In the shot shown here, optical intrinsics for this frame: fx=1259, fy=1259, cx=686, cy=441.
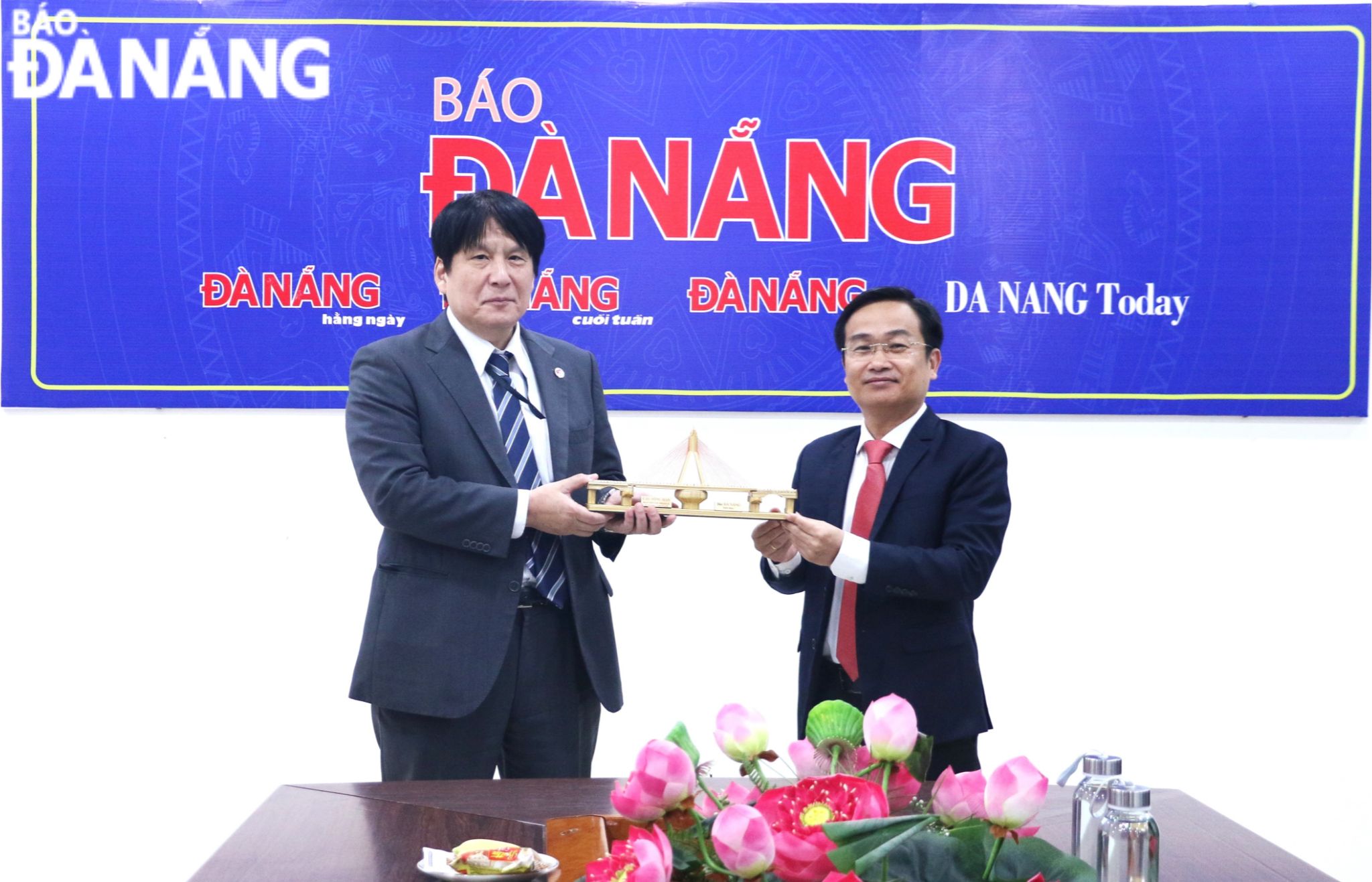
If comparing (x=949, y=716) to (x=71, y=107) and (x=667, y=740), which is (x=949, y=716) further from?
(x=71, y=107)

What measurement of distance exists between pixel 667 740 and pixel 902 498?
1328 millimetres

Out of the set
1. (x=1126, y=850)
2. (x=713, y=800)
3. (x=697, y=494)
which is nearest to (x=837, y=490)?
(x=697, y=494)

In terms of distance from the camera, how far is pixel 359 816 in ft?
5.34

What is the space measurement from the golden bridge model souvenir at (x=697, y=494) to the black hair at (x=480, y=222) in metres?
0.49

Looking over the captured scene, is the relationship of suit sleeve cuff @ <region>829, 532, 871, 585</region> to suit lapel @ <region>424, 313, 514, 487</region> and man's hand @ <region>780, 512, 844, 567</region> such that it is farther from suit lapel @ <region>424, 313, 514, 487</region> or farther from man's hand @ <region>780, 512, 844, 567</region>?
suit lapel @ <region>424, 313, 514, 487</region>

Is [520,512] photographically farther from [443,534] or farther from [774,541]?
[774,541]

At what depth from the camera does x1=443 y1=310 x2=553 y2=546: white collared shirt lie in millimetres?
2322

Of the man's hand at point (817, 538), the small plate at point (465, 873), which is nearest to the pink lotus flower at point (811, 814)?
the small plate at point (465, 873)

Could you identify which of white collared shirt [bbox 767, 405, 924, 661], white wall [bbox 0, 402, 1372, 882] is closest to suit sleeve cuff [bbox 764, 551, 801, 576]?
white collared shirt [bbox 767, 405, 924, 661]

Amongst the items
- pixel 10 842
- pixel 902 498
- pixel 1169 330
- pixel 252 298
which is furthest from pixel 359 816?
pixel 1169 330

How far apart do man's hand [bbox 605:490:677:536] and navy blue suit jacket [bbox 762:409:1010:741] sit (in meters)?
0.34

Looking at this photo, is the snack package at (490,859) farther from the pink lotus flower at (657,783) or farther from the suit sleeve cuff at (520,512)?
the suit sleeve cuff at (520,512)

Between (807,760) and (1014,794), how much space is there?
0.21 m

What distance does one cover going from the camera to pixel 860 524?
2.29 metres
